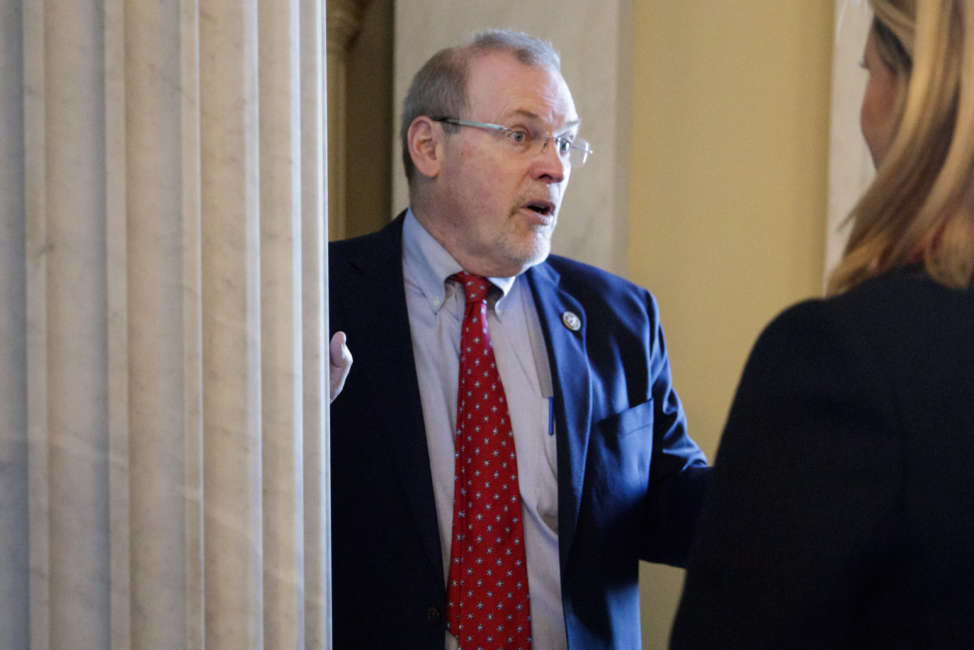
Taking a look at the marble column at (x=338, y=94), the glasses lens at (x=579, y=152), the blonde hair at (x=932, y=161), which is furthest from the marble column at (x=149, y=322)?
the marble column at (x=338, y=94)

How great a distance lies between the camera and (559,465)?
6.33 feet

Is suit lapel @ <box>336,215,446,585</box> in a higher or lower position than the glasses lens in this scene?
lower

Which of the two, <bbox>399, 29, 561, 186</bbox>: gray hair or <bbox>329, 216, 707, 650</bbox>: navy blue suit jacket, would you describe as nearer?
<bbox>329, 216, 707, 650</bbox>: navy blue suit jacket

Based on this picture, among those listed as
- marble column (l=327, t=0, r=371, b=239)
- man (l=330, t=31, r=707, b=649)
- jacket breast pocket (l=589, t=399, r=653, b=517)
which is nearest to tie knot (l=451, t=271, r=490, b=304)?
man (l=330, t=31, r=707, b=649)

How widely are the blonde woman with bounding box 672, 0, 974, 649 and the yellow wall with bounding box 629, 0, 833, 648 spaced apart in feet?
6.38

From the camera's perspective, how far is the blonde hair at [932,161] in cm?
76

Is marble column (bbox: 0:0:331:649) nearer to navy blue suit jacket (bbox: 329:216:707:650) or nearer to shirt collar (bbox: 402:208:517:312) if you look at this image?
navy blue suit jacket (bbox: 329:216:707:650)

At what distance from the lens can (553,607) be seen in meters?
1.91

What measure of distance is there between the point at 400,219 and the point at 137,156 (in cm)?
129

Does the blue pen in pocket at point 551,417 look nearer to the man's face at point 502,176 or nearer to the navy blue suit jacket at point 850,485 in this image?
the man's face at point 502,176

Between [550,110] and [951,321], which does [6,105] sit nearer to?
[951,321]

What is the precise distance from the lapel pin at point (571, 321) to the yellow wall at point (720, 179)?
88 centimetres

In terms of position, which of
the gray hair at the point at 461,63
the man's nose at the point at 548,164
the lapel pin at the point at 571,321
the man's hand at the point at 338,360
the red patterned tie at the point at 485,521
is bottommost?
the red patterned tie at the point at 485,521

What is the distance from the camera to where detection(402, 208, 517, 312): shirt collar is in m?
2.10
